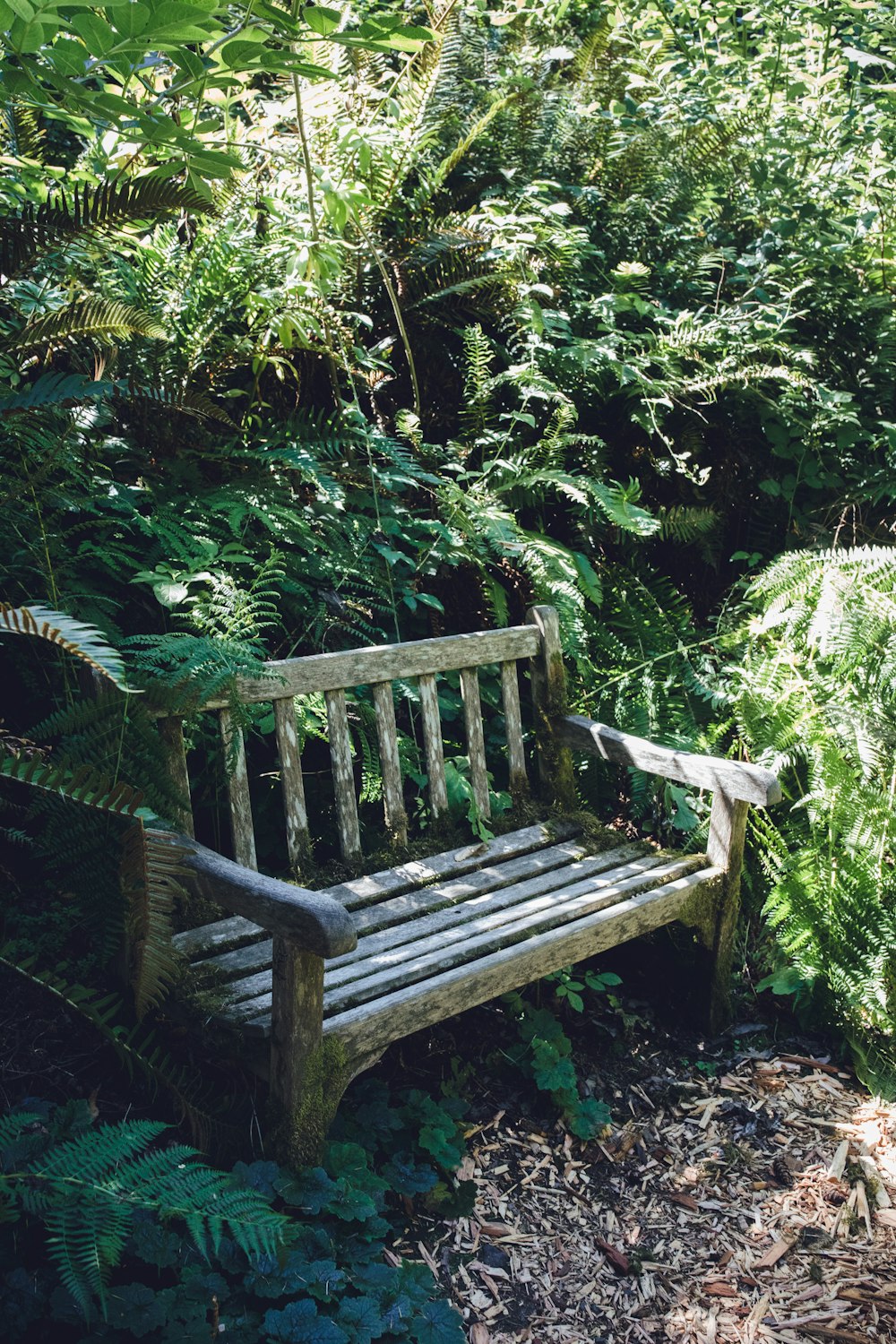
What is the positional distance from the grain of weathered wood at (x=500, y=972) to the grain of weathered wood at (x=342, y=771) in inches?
23.5

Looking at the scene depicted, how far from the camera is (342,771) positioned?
292 cm

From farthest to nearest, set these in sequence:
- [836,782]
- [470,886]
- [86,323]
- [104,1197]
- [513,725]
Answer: [513,725], [836,782], [470,886], [86,323], [104,1197]

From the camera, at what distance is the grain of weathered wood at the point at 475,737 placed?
3303mm

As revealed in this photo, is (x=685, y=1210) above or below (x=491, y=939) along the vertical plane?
below

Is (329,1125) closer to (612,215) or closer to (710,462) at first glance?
(710,462)

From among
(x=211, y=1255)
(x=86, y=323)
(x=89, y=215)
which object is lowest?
(x=211, y=1255)

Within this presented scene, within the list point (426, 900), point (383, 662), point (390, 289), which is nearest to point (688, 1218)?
point (426, 900)

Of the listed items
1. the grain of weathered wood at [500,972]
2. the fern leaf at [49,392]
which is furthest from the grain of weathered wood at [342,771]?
the fern leaf at [49,392]

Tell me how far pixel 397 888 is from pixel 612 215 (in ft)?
10.9

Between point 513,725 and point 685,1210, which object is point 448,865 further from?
point 685,1210

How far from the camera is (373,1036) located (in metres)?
2.28

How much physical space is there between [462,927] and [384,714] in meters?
0.68

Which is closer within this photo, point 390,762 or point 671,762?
point 390,762

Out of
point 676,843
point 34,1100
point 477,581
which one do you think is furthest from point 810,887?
point 34,1100
